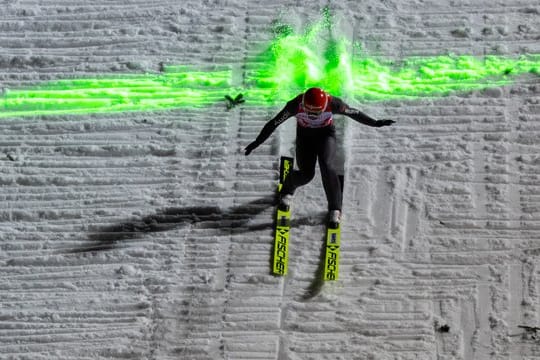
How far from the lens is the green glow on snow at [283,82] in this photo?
617 centimetres

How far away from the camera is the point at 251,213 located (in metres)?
5.79

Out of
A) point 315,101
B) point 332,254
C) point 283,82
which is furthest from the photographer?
point 283,82

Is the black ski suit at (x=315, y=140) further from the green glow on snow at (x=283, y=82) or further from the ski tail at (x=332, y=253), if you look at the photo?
the green glow on snow at (x=283, y=82)

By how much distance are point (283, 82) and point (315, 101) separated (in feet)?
4.20

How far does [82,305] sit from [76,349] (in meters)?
0.33

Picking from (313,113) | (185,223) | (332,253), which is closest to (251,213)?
(185,223)

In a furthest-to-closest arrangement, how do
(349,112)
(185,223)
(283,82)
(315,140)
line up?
1. (283,82)
2. (185,223)
3. (315,140)
4. (349,112)

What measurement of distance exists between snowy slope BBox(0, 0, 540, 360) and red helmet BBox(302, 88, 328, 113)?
0.98m

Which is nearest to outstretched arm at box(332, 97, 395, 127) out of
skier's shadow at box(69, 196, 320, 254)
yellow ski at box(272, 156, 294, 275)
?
yellow ski at box(272, 156, 294, 275)

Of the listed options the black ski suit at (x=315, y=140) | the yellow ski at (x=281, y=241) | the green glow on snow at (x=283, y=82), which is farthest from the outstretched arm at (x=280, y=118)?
the green glow on snow at (x=283, y=82)

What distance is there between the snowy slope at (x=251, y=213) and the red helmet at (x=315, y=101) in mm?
982

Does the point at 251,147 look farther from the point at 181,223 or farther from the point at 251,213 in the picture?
the point at 181,223

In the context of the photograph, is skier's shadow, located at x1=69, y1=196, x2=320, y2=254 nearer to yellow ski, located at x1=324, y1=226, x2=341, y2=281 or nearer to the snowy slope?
the snowy slope

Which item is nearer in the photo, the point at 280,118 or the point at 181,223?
Result: the point at 280,118
